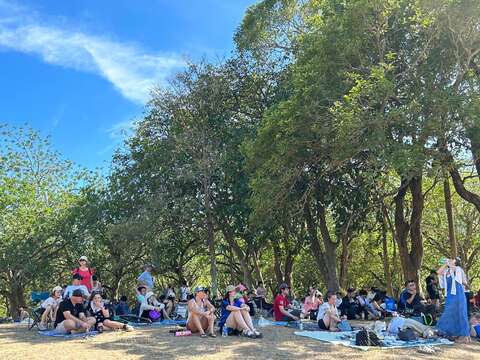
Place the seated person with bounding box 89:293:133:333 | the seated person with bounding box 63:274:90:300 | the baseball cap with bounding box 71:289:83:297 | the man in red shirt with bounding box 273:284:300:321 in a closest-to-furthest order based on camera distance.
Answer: the baseball cap with bounding box 71:289:83:297 < the seated person with bounding box 89:293:133:333 < the seated person with bounding box 63:274:90:300 < the man in red shirt with bounding box 273:284:300:321

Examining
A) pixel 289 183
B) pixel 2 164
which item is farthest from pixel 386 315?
pixel 2 164

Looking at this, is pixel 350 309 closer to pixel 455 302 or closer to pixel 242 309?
pixel 455 302

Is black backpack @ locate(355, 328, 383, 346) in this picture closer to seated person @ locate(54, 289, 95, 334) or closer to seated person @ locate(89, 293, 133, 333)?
seated person @ locate(89, 293, 133, 333)

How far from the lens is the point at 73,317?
982cm

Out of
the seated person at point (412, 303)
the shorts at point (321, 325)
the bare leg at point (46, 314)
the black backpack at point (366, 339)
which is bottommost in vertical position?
the black backpack at point (366, 339)

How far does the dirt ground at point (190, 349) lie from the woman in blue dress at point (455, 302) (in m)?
0.39

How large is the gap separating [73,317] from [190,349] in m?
3.00

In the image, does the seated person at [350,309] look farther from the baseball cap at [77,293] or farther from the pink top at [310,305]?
the baseball cap at [77,293]

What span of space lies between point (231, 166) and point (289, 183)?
407 cm

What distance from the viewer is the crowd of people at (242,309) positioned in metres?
9.59

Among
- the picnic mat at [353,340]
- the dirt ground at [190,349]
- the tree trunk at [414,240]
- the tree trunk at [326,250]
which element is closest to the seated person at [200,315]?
the dirt ground at [190,349]

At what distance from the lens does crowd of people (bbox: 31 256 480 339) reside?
959 cm

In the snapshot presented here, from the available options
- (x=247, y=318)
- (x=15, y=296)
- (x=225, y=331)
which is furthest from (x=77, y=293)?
(x=15, y=296)

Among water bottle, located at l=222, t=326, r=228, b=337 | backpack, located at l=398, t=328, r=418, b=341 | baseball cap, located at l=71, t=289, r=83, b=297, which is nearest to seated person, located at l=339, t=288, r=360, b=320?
backpack, located at l=398, t=328, r=418, b=341
